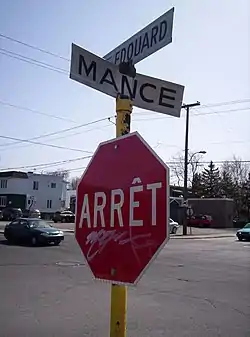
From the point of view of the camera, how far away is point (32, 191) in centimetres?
7506

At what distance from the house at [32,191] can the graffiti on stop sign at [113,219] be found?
69865 mm

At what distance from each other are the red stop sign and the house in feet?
229

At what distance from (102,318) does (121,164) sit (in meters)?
5.31

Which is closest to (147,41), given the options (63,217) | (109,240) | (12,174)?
(109,240)

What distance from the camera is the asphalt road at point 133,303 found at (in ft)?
22.3

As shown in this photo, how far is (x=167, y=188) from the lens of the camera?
7.56 feet

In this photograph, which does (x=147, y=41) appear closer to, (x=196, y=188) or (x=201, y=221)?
(x=201, y=221)

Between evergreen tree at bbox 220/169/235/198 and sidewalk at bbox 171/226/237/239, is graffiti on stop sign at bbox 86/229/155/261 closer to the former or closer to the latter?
sidewalk at bbox 171/226/237/239

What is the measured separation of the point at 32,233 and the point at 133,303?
17.3 metres

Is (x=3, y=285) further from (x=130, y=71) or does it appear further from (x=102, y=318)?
(x=130, y=71)

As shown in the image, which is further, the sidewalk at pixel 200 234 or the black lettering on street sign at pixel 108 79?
the sidewalk at pixel 200 234

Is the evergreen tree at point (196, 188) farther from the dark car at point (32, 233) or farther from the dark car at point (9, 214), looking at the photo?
the dark car at point (32, 233)

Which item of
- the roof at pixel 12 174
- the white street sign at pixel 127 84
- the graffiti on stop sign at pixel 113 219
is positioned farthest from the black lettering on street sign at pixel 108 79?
the roof at pixel 12 174

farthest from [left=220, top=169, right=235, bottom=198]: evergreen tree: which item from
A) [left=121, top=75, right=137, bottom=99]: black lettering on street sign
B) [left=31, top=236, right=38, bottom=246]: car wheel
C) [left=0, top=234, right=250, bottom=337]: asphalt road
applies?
[left=121, top=75, right=137, bottom=99]: black lettering on street sign
